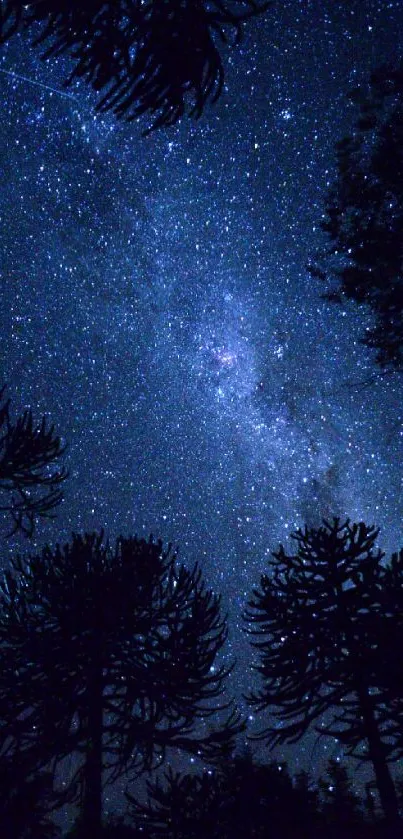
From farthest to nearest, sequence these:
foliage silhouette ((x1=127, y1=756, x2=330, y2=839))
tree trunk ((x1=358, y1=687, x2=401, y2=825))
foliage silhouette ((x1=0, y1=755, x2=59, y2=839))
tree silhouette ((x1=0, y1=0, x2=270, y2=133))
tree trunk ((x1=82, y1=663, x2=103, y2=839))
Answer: foliage silhouette ((x1=127, y1=756, x2=330, y2=839)), tree trunk ((x1=358, y1=687, x2=401, y2=825)), tree trunk ((x1=82, y1=663, x2=103, y2=839)), foliage silhouette ((x1=0, y1=755, x2=59, y2=839)), tree silhouette ((x1=0, y1=0, x2=270, y2=133))

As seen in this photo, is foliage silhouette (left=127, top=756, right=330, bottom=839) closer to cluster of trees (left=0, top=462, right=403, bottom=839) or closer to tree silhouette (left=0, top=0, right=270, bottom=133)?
cluster of trees (left=0, top=462, right=403, bottom=839)

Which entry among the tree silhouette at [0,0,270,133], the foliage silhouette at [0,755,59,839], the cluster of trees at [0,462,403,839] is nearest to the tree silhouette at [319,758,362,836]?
the cluster of trees at [0,462,403,839]

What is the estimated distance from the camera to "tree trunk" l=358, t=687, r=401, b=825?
6.10m

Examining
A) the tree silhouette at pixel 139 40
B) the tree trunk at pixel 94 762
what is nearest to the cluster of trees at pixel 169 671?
the tree trunk at pixel 94 762

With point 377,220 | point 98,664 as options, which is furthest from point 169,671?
point 377,220

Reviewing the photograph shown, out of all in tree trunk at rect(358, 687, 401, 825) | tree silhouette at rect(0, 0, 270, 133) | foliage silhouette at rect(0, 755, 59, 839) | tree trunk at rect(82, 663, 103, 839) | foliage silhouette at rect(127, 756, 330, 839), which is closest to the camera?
tree silhouette at rect(0, 0, 270, 133)

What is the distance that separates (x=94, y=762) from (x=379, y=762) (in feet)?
11.4

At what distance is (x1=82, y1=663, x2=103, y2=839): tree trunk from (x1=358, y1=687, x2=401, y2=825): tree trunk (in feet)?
10.6

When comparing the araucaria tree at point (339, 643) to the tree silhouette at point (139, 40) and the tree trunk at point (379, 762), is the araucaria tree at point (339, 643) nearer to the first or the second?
the tree trunk at point (379, 762)

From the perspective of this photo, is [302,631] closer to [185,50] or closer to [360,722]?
[360,722]

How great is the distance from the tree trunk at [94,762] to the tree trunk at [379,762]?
3.24 meters

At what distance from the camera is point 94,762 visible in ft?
21.0

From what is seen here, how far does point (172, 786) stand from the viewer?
7.32m

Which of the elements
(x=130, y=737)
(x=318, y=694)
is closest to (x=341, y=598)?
(x=318, y=694)
